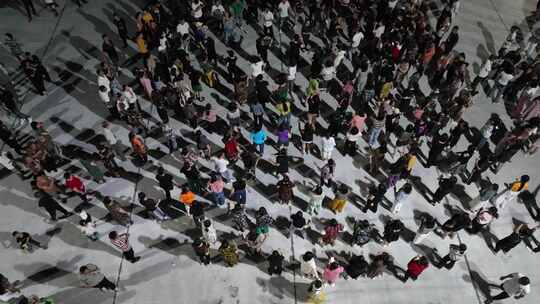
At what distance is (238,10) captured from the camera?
1496 centimetres

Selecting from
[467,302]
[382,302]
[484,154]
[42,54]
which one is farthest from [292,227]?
[42,54]

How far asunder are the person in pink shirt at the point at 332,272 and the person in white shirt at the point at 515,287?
3524 mm

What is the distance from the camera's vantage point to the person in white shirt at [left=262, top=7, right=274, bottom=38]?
1399cm

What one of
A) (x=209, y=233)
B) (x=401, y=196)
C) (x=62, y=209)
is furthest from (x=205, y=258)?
(x=401, y=196)

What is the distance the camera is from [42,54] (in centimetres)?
1480

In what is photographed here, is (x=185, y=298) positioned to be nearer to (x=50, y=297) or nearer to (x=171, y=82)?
(x=50, y=297)

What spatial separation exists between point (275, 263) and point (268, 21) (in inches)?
338

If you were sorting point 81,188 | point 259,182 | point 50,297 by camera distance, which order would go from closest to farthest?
point 50,297
point 81,188
point 259,182

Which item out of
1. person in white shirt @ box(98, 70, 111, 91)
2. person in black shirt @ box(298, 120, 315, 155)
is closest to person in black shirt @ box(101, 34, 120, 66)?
person in white shirt @ box(98, 70, 111, 91)

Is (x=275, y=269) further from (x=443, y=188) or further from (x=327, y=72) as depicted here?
(x=327, y=72)

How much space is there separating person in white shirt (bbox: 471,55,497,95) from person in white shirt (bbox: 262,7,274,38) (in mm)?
6904

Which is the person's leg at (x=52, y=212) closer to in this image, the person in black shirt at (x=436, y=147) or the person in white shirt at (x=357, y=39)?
the person in black shirt at (x=436, y=147)

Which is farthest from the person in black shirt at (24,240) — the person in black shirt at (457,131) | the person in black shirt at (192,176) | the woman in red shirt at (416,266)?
the person in black shirt at (457,131)

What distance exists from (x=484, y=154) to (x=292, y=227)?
6174 millimetres
